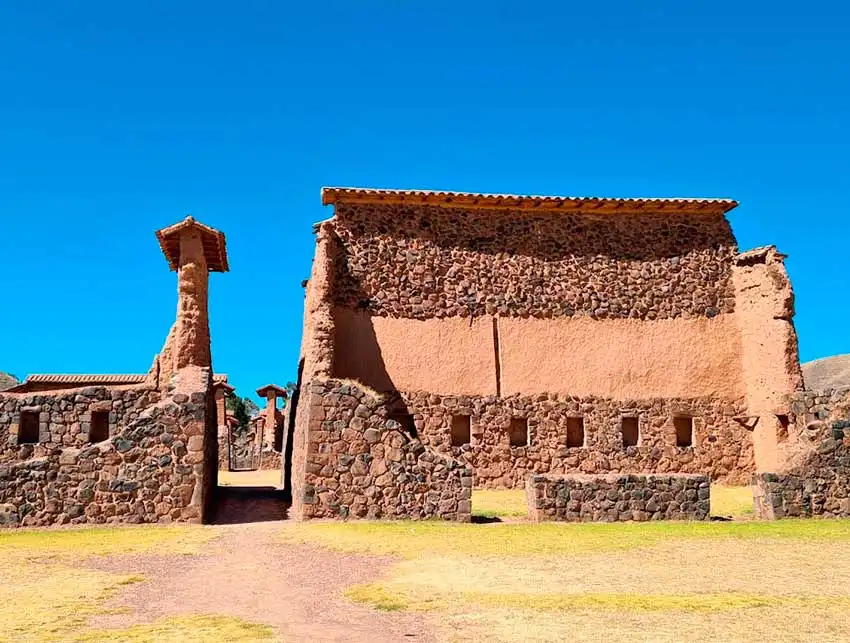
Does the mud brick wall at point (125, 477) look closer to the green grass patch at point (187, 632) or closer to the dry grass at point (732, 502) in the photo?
the green grass patch at point (187, 632)

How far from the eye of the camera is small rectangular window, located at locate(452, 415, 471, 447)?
78.6 feet

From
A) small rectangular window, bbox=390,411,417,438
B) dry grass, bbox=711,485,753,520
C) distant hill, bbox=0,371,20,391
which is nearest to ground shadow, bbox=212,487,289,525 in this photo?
small rectangular window, bbox=390,411,417,438

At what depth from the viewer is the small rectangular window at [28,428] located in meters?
22.1

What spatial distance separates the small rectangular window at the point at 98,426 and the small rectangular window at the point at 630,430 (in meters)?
14.8

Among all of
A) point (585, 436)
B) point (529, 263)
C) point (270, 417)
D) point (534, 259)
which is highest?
point (534, 259)

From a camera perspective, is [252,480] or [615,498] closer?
[615,498]

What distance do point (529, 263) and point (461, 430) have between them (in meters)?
5.45

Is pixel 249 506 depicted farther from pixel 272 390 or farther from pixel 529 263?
pixel 272 390

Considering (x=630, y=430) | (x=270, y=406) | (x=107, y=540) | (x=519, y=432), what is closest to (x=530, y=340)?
(x=519, y=432)

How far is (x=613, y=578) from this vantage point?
10.2 meters

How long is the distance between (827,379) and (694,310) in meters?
27.9

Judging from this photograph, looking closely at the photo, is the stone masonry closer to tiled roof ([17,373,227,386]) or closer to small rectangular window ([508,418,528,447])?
small rectangular window ([508,418,528,447])

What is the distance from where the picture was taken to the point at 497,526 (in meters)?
16.1

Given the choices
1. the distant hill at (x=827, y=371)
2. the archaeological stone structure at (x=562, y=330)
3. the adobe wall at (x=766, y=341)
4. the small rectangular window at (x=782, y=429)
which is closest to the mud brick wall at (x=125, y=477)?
the archaeological stone structure at (x=562, y=330)
